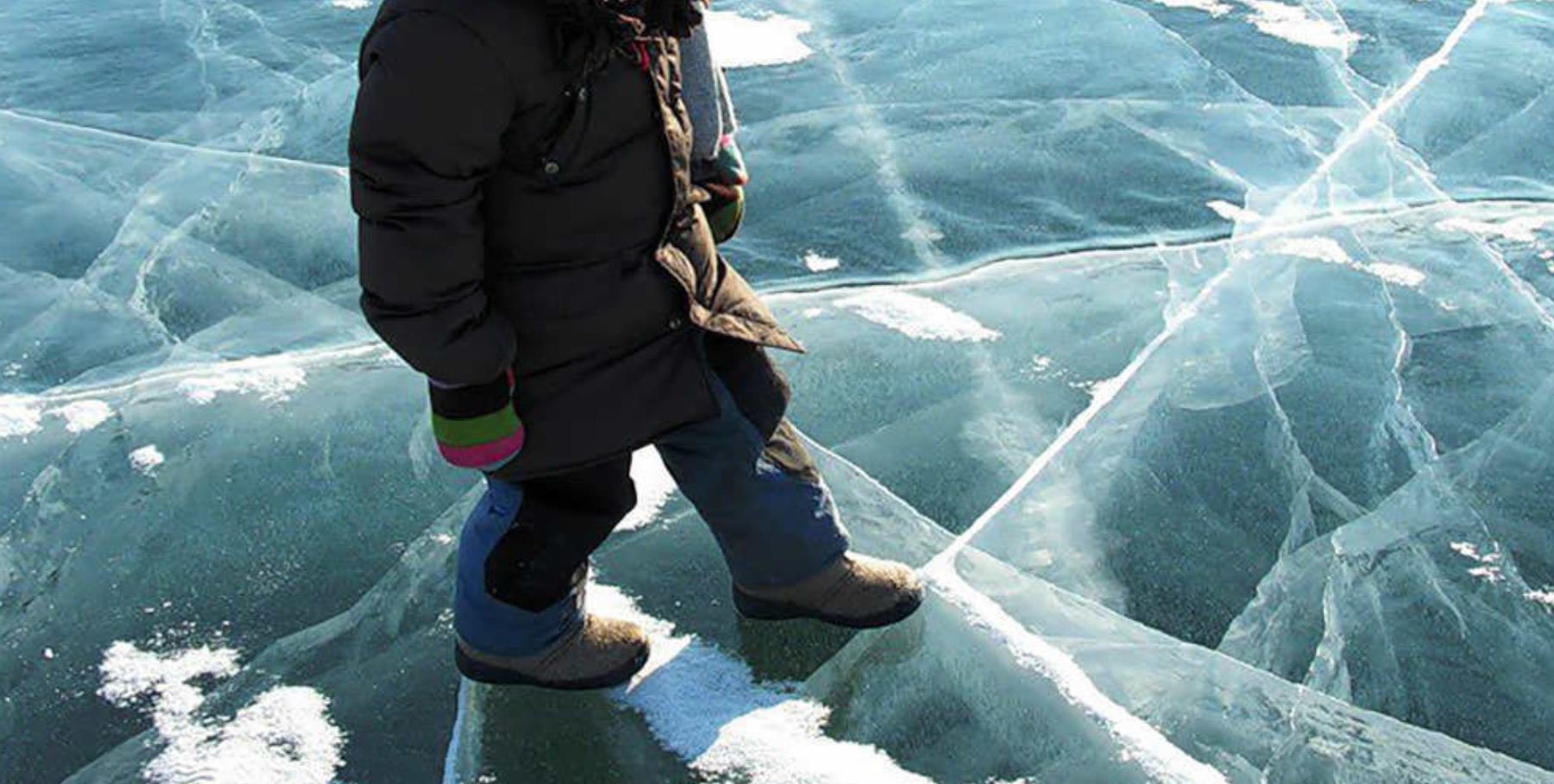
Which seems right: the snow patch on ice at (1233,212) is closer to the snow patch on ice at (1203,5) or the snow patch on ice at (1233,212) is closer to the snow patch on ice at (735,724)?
the snow patch on ice at (1203,5)

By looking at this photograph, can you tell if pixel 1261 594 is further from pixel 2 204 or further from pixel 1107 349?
pixel 2 204

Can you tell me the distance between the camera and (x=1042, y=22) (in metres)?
3.95

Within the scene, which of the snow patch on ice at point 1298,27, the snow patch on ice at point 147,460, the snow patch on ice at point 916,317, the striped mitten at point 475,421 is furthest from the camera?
the snow patch on ice at point 1298,27

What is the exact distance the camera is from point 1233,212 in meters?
2.92

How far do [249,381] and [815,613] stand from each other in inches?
46.3

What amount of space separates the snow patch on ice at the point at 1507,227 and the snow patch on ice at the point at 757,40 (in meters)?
1.70

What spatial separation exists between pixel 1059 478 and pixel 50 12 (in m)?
3.66

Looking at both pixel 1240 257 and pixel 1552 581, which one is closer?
pixel 1552 581

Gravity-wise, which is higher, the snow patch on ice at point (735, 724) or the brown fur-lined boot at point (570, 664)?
the brown fur-lined boot at point (570, 664)

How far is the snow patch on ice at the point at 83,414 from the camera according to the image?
2326mm

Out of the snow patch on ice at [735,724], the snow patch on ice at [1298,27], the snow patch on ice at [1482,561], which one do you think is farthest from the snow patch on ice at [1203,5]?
the snow patch on ice at [735,724]

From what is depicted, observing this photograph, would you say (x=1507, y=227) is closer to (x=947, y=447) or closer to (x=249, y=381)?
(x=947, y=447)

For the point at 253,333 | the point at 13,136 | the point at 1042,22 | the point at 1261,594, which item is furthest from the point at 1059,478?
the point at 13,136

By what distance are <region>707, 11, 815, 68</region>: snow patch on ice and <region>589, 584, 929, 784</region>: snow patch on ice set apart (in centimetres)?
230
